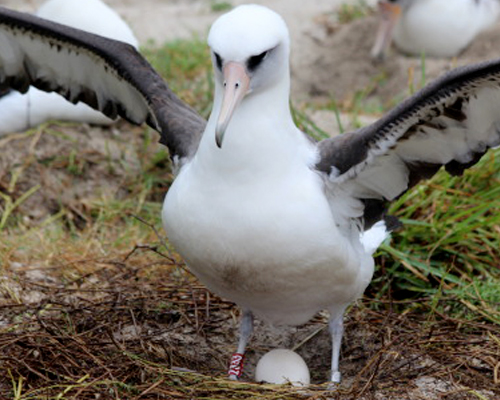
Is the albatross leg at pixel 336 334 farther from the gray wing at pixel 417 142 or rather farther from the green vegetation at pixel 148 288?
the gray wing at pixel 417 142

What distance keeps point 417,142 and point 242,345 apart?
3.90 feet

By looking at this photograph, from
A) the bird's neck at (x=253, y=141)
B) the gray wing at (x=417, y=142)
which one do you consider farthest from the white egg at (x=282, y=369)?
the bird's neck at (x=253, y=141)

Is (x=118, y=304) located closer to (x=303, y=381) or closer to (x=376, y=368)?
(x=303, y=381)

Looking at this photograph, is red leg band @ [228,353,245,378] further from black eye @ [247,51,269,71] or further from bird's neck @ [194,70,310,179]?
black eye @ [247,51,269,71]

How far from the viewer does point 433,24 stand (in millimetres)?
8570

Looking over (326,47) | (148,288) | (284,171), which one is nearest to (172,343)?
(148,288)

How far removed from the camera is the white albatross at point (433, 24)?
8.47 meters

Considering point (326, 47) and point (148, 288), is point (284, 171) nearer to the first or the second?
point (148, 288)

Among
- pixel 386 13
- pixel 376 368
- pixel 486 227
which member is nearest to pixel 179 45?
pixel 386 13

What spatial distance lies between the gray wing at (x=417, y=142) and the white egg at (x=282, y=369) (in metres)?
0.63

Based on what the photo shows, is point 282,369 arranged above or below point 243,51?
below

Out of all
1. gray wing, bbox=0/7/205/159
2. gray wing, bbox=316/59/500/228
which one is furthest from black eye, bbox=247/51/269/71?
gray wing, bbox=0/7/205/159

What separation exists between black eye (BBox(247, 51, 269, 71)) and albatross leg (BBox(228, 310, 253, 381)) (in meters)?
1.19

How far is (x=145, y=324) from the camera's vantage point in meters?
4.39
